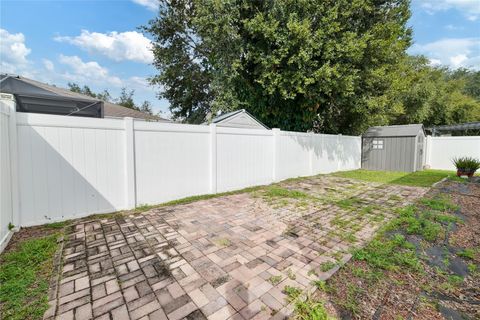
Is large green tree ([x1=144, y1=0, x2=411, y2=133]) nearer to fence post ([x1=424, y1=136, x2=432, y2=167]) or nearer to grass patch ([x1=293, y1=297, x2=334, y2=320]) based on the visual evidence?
fence post ([x1=424, y1=136, x2=432, y2=167])

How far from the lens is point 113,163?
4.11 meters

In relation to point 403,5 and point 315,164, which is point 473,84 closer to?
point 403,5

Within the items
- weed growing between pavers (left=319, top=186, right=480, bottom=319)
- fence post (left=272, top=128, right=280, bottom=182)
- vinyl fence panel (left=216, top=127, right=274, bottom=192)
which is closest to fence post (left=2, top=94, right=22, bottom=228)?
vinyl fence panel (left=216, top=127, right=274, bottom=192)

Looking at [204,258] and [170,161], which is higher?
[170,161]

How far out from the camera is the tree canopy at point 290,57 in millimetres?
7547

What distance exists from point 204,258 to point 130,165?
102 inches

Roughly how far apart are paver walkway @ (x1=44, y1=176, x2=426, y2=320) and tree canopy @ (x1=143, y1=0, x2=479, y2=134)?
17.3ft

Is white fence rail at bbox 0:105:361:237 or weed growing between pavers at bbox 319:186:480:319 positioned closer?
weed growing between pavers at bbox 319:186:480:319

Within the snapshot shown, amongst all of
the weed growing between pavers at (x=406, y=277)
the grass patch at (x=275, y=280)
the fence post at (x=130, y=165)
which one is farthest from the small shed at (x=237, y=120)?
the grass patch at (x=275, y=280)

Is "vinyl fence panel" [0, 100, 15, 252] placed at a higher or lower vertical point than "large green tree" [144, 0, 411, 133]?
lower

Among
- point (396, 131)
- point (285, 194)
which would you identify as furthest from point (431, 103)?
point (285, 194)

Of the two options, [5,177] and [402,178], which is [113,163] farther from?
[402,178]

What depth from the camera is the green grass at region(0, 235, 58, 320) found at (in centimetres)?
176

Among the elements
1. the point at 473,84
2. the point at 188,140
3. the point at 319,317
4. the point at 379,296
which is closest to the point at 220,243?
the point at 319,317
